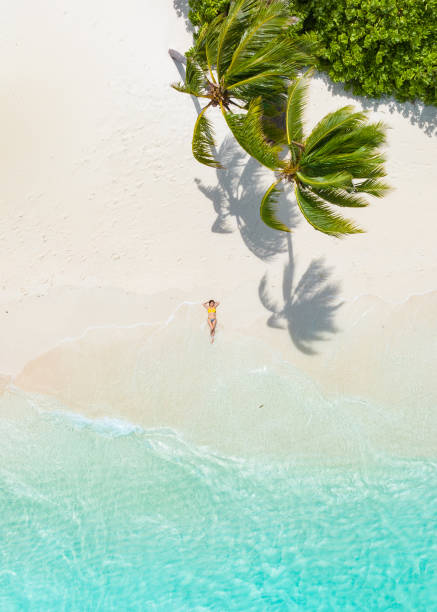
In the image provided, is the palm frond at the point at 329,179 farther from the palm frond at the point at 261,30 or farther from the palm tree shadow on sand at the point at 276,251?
the palm tree shadow on sand at the point at 276,251

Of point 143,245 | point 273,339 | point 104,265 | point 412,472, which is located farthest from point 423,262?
point 104,265

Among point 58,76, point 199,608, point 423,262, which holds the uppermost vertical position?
point 58,76

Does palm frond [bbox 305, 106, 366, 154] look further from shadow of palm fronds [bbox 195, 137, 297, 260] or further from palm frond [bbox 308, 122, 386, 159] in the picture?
shadow of palm fronds [bbox 195, 137, 297, 260]

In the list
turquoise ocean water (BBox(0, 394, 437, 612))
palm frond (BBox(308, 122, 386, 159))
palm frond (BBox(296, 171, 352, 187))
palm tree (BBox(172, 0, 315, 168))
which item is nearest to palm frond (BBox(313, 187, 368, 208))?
palm frond (BBox(296, 171, 352, 187))

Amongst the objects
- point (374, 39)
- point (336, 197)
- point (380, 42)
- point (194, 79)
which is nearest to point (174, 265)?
point (194, 79)

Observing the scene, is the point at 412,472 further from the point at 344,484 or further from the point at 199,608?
the point at 199,608

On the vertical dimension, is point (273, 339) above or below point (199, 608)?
above

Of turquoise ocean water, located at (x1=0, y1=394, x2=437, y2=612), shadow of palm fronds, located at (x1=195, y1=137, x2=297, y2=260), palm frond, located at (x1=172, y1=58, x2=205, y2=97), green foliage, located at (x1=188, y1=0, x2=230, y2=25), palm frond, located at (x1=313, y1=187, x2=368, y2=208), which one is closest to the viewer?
palm frond, located at (x1=313, y1=187, x2=368, y2=208)
